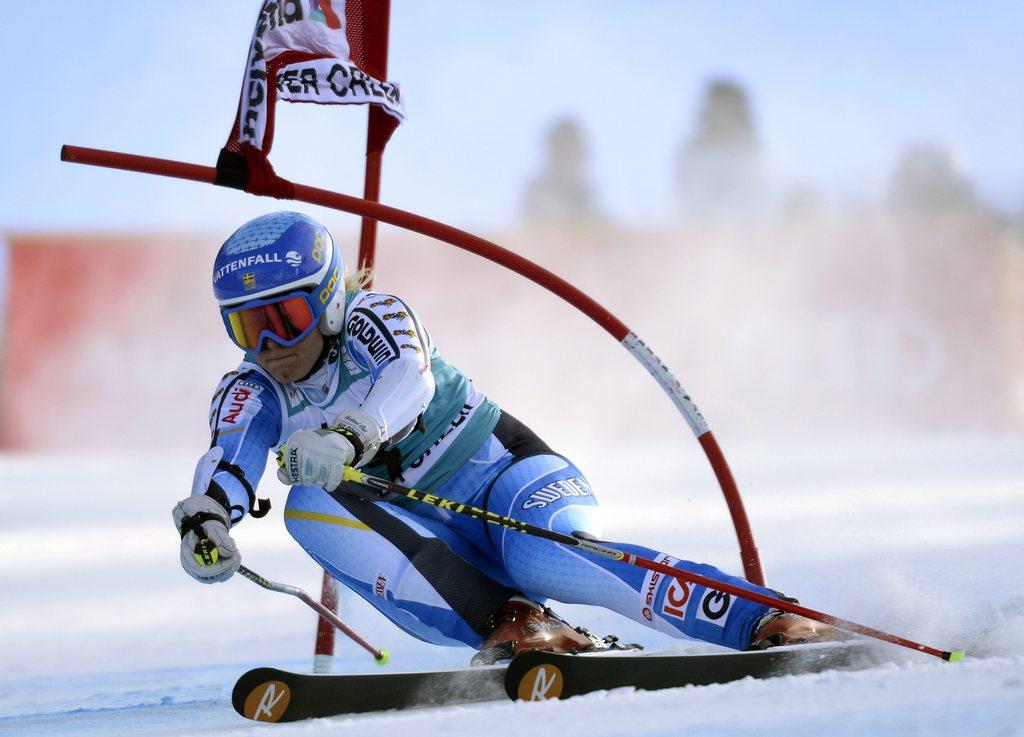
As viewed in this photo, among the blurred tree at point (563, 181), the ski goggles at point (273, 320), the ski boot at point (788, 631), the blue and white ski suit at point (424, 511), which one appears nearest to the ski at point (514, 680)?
the ski boot at point (788, 631)

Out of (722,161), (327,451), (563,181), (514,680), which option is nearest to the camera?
(514,680)

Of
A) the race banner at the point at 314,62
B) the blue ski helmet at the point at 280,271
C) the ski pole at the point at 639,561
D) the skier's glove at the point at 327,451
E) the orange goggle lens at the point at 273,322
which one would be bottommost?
the ski pole at the point at 639,561

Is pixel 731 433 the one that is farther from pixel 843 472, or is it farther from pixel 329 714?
pixel 329 714

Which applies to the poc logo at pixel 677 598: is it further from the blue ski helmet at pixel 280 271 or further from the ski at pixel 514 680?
the blue ski helmet at pixel 280 271

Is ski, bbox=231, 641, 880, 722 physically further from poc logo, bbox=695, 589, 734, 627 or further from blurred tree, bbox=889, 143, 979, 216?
blurred tree, bbox=889, 143, 979, 216

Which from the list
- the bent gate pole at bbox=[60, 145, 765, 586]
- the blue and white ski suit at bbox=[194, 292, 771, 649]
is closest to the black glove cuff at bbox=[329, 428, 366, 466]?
the blue and white ski suit at bbox=[194, 292, 771, 649]

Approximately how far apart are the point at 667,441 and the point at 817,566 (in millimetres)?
9548

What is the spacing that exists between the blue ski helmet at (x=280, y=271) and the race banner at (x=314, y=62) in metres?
0.80

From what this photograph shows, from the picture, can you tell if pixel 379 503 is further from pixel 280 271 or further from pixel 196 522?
pixel 280 271

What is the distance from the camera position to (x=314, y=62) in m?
4.51

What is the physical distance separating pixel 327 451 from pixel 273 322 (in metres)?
0.54

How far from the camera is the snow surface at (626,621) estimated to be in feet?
7.11

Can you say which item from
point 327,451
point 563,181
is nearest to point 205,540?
point 327,451

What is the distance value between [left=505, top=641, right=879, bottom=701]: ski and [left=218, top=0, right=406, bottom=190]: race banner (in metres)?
2.27
